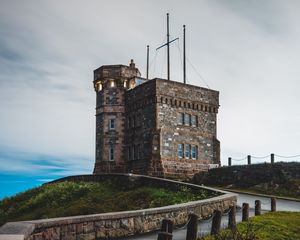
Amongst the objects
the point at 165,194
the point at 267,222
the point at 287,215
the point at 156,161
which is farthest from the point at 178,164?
the point at 267,222

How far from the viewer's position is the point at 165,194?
22.6 metres

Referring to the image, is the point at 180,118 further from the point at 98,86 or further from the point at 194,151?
the point at 98,86

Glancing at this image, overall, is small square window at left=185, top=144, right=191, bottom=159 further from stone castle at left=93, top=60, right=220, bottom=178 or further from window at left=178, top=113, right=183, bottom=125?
window at left=178, top=113, right=183, bottom=125

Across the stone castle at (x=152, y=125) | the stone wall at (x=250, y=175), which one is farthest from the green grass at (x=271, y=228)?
the stone castle at (x=152, y=125)

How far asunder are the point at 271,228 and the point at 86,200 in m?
15.0

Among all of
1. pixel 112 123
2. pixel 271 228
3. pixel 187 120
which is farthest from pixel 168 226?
pixel 112 123

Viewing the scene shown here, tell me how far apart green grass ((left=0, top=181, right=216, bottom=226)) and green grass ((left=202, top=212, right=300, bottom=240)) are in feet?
16.0

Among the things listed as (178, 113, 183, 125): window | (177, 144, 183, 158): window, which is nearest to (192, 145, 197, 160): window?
(177, 144, 183, 158): window

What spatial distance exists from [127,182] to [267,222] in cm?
1553

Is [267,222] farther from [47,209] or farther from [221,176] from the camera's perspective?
[221,176]

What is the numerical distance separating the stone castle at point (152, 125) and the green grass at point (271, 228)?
20.6 meters

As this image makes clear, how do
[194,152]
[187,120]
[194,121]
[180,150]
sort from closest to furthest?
[180,150] → [194,152] → [187,120] → [194,121]

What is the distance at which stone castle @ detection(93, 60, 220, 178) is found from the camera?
37.8 m

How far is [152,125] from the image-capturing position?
125 feet
